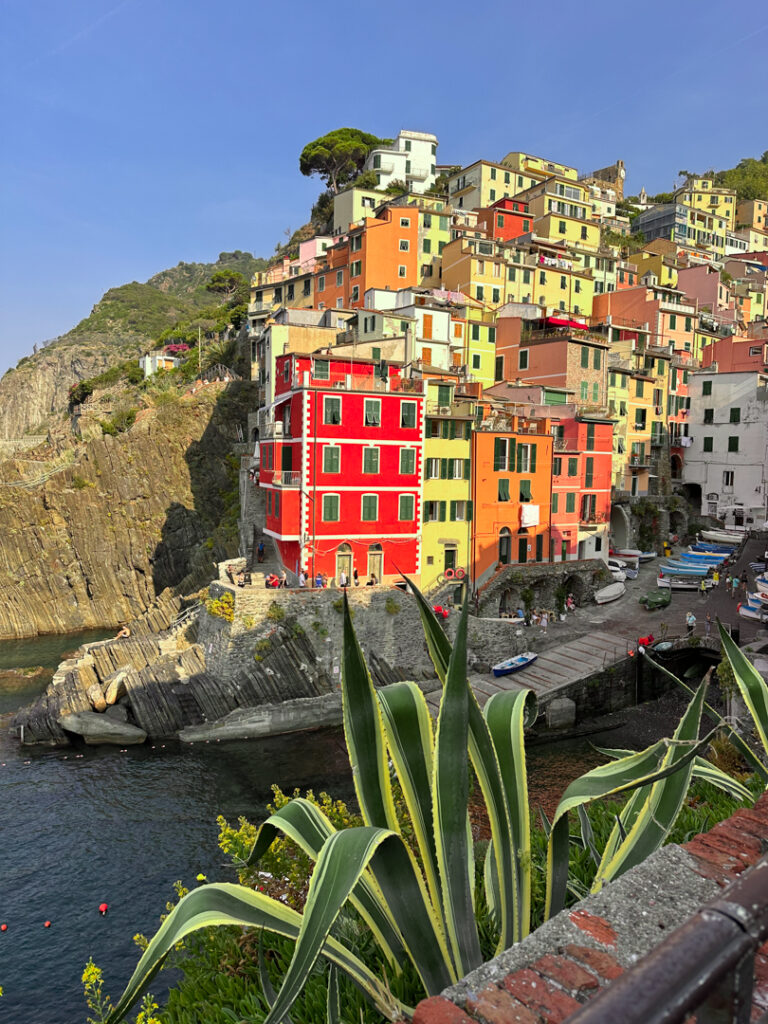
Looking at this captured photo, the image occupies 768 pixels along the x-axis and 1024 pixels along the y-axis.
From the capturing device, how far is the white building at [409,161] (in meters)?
72.3

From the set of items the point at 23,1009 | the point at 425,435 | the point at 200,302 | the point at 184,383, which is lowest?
the point at 23,1009

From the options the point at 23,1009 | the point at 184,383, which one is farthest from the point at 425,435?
the point at 184,383

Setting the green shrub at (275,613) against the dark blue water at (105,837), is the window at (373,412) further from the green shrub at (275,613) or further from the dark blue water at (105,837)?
the dark blue water at (105,837)

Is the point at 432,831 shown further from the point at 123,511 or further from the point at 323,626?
the point at 123,511

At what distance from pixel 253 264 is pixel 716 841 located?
565 ft

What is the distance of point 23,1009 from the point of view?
44.0ft

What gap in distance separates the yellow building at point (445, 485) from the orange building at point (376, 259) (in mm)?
21169

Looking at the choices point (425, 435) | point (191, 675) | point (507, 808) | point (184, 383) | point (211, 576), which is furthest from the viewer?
point (184, 383)

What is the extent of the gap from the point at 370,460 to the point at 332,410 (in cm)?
294

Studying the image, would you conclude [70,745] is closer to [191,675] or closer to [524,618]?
[191,675]

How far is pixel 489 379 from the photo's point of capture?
45.8 m

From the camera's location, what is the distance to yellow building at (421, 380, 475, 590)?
31625 millimetres

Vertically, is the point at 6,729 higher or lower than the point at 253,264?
lower

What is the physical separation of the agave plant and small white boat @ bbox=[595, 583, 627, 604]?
3109 cm
